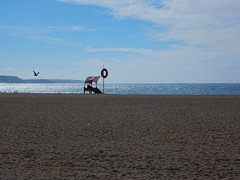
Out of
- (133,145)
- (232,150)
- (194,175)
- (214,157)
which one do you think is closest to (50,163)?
(133,145)

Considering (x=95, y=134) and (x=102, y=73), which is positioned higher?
(x=102, y=73)

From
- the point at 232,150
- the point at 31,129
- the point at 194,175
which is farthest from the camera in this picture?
the point at 31,129

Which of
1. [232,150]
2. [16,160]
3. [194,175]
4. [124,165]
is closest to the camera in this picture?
[194,175]

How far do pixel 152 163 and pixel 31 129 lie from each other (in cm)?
491

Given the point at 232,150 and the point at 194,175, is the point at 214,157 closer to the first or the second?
the point at 232,150

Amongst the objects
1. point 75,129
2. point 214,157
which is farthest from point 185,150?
point 75,129

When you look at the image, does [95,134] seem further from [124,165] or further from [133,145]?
[124,165]

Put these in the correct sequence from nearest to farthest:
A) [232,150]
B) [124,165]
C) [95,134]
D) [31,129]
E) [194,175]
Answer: [194,175]
[124,165]
[232,150]
[95,134]
[31,129]

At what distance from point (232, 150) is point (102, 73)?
130ft

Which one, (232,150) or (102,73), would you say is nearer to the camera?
(232,150)

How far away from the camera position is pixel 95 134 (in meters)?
7.37

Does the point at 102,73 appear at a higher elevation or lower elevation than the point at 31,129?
higher

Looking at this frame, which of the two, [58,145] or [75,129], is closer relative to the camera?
[58,145]

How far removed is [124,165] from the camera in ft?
14.7
